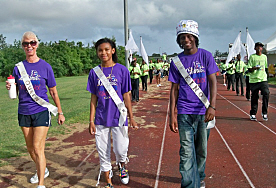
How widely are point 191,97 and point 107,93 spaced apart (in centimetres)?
104

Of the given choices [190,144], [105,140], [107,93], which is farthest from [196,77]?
[105,140]

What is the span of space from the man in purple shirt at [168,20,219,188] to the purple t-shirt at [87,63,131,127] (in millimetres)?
718

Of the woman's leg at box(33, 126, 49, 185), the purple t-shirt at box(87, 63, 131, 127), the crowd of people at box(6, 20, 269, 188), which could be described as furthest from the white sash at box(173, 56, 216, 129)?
the woman's leg at box(33, 126, 49, 185)

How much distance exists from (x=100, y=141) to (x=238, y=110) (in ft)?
23.3

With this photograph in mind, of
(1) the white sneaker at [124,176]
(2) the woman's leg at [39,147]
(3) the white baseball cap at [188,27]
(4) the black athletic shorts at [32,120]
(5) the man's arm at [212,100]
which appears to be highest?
(3) the white baseball cap at [188,27]

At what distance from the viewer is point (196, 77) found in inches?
132

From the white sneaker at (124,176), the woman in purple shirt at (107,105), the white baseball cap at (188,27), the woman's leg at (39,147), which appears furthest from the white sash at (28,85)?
the white baseball cap at (188,27)

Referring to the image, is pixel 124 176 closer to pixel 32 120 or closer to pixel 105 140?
pixel 105 140

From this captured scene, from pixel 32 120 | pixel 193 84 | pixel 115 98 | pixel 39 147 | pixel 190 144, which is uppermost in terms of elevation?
pixel 193 84

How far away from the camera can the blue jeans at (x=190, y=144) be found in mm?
3277

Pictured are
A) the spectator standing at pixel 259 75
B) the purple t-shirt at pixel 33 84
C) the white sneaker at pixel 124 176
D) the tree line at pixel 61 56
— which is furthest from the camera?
the tree line at pixel 61 56

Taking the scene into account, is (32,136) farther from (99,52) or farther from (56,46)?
(56,46)

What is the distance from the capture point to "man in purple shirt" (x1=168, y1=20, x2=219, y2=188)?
10.8ft

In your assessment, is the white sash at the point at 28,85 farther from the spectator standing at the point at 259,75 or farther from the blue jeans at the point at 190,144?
the spectator standing at the point at 259,75
